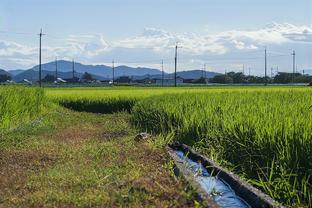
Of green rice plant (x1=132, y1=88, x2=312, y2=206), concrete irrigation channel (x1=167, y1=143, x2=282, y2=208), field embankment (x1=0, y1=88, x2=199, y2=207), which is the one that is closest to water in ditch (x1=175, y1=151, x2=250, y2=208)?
concrete irrigation channel (x1=167, y1=143, x2=282, y2=208)

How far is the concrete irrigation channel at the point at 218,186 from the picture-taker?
401 centimetres

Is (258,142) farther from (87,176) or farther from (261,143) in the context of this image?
(87,176)

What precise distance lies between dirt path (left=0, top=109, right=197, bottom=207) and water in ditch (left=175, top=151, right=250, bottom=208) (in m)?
0.24

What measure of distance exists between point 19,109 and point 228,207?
867 cm

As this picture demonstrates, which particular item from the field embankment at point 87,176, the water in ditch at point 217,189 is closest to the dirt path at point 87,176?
the field embankment at point 87,176

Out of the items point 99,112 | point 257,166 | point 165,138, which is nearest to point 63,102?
point 99,112

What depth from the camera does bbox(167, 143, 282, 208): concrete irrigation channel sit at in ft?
13.1

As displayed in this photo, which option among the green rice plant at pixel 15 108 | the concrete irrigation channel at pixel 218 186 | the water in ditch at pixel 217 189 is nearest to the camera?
the concrete irrigation channel at pixel 218 186

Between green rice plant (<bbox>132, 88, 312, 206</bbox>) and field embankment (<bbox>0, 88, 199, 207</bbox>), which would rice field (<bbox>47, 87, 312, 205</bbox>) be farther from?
field embankment (<bbox>0, 88, 199, 207</bbox>)

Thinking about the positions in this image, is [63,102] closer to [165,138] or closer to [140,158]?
[165,138]

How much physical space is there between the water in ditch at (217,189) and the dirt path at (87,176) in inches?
9.5

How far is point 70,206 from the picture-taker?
13.7 feet

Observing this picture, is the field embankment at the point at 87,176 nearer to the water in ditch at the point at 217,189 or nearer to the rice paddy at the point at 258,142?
the water in ditch at the point at 217,189

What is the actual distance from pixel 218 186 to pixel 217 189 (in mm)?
128
